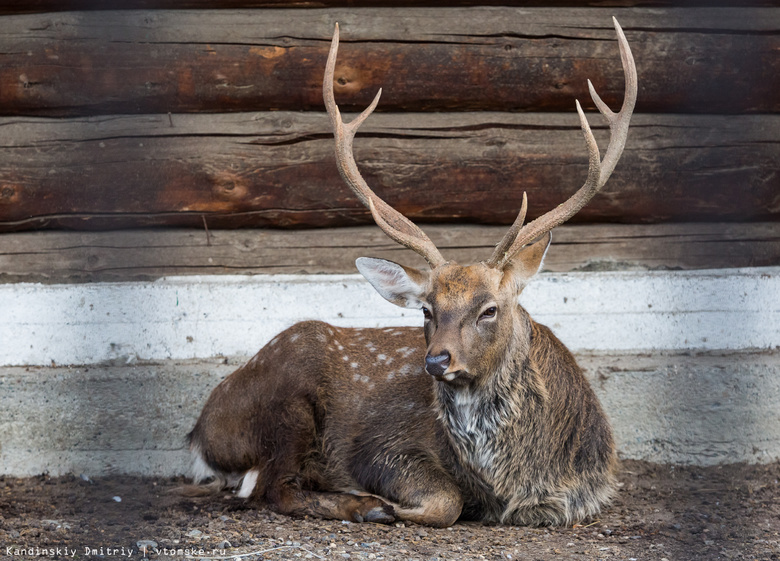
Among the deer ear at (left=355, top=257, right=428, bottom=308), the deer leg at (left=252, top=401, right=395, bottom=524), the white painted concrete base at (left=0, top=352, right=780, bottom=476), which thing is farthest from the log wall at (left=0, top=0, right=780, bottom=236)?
the deer leg at (left=252, top=401, right=395, bottom=524)

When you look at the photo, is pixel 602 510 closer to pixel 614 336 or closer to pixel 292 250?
pixel 614 336

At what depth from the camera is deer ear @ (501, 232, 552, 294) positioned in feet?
12.9

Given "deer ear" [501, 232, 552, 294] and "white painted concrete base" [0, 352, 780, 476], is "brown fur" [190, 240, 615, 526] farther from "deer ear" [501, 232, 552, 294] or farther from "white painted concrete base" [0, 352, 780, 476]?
"white painted concrete base" [0, 352, 780, 476]

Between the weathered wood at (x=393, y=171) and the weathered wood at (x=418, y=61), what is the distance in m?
0.12

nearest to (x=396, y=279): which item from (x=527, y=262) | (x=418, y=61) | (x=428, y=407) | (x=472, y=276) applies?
(x=472, y=276)

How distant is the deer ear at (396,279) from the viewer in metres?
3.95

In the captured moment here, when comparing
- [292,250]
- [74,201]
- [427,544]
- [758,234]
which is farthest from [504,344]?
[74,201]

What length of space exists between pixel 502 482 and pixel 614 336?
144cm

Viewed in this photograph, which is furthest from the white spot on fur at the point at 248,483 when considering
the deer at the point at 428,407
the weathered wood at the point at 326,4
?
the weathered wood at the point at 326,4

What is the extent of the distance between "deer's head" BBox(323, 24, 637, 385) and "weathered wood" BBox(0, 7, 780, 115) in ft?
3.23

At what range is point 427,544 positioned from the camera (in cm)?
370

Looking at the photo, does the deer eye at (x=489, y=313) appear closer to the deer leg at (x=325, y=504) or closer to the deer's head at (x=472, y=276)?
Answer: the deer's head at (x=472, y=276)

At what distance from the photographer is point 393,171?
5.02 meters

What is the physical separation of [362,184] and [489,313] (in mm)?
858
